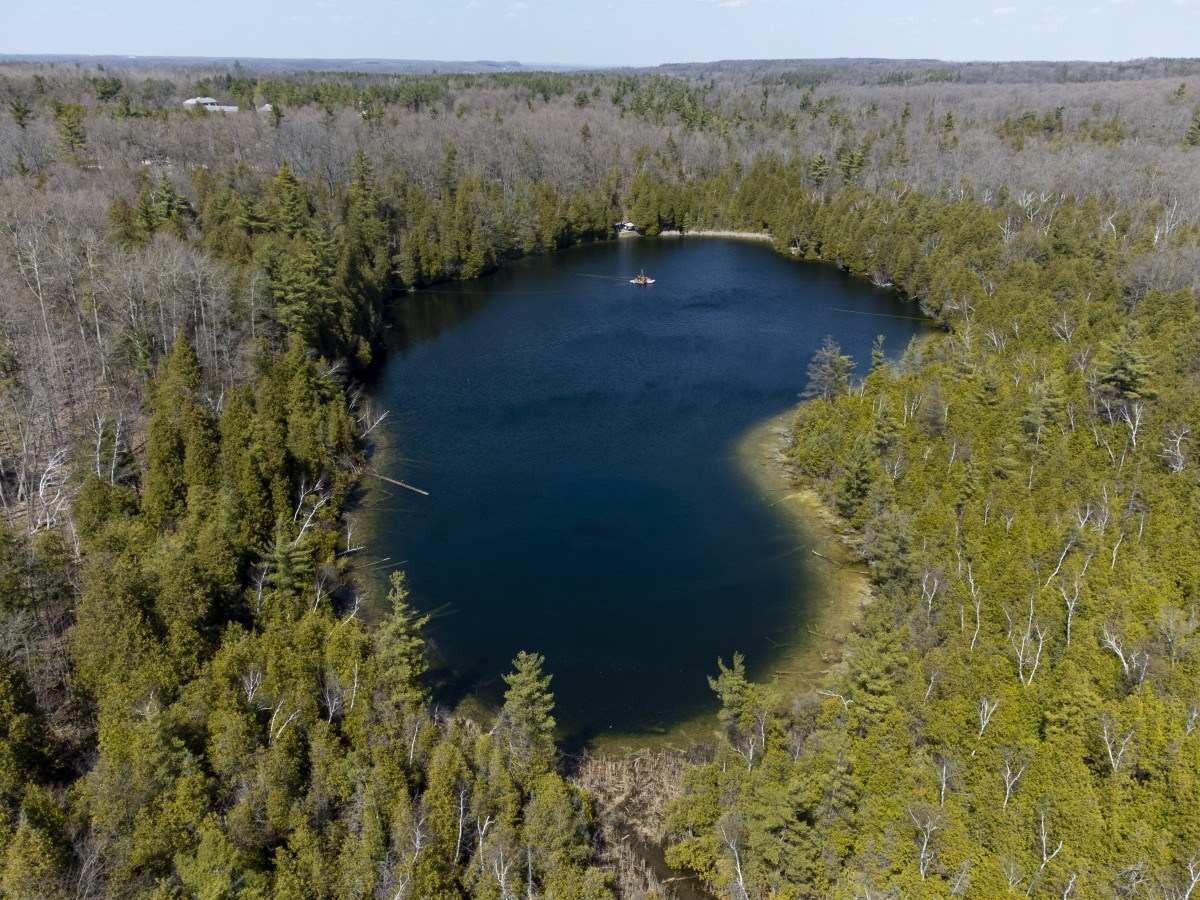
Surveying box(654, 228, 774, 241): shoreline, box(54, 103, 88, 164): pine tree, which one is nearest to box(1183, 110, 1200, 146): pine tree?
box(654, 228, 774, 241): shoreline

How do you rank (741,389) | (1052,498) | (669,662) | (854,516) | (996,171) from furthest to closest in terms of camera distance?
(996,171)
(741,389)
(854,516)
(1052,498)
(669,662)

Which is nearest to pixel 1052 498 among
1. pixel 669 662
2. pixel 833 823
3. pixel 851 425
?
pixel 851 425

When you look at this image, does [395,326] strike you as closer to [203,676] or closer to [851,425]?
[851,425]

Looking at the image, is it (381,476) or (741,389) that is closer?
(381,476)

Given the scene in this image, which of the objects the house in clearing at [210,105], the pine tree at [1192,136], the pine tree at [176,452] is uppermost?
the house in clearing at [210,105]

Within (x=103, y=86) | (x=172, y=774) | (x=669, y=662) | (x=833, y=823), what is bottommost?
(x=669, y=662)

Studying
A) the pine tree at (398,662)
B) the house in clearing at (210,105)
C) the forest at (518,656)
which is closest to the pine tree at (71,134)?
the forest at (518,656)

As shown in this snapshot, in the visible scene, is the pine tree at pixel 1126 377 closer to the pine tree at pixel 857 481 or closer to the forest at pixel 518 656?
the forest at pixel 518 656
